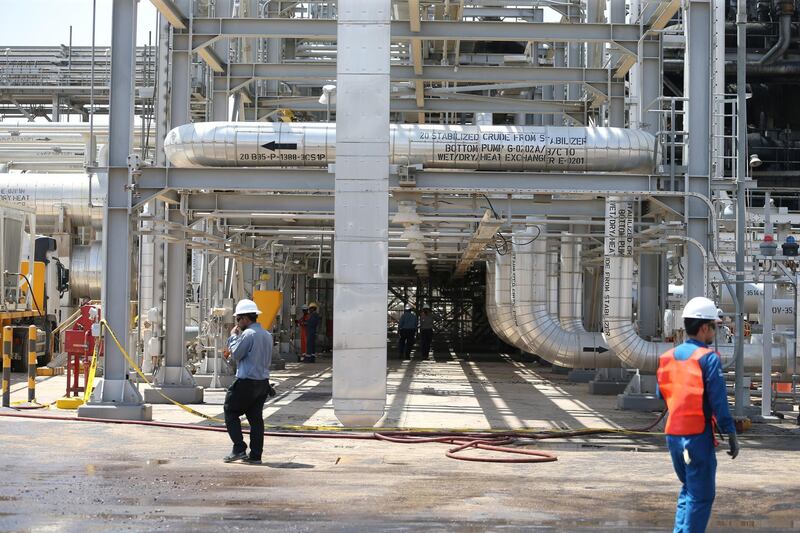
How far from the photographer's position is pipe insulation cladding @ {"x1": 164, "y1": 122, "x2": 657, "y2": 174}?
13844mm

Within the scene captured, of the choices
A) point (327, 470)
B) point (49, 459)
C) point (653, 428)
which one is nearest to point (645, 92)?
point (653, 428)

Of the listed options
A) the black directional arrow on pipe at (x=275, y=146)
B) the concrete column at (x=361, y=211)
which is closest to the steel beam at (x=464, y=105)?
the black directional arrow on pipe at (x=275, y=146)

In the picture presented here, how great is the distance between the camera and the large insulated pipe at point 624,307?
15.0 metres

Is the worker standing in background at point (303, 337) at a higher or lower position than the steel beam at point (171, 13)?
lower

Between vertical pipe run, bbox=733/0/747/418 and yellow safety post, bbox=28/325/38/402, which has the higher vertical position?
vertical pipe run, bbox=733/0/747/418

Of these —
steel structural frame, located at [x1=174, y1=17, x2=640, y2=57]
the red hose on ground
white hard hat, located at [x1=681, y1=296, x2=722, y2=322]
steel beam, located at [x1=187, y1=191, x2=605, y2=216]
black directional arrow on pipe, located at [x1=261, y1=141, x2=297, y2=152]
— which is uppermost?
steel structural frame, located at [x1=174, y1=17, x2=640, y2=57]

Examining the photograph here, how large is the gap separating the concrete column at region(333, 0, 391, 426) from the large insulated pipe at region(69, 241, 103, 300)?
1342 cm

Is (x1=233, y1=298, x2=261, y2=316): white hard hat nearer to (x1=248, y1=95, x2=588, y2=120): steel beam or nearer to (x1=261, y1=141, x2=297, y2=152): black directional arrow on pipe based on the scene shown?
(x1=261, y1=141, x2=297, y2=152): black directional arrow on pipe

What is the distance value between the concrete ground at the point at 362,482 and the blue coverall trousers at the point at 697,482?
115cm

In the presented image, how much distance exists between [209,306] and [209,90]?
381 cm

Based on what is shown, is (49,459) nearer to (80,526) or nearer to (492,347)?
(80,526)

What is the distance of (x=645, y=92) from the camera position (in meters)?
15.7

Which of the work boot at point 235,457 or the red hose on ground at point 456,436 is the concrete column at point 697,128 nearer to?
the red hose on ground at point 456,436

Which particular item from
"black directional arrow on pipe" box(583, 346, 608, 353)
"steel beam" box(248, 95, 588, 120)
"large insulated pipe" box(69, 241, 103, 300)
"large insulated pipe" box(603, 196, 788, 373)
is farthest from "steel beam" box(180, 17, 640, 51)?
"large insulated pipe" box(69, 241, 103, 300)
